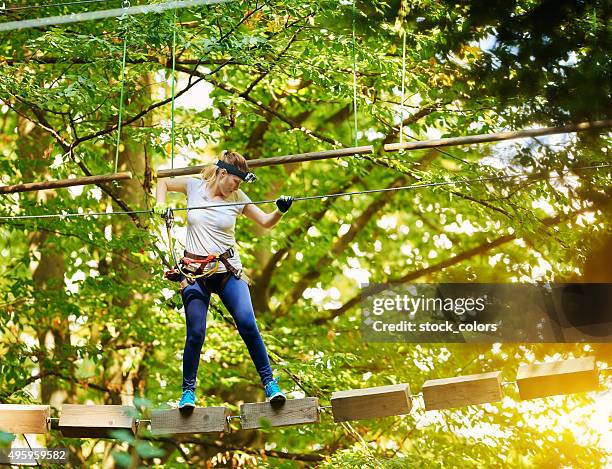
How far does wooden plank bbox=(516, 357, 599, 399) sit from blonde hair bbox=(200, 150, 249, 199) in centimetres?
180

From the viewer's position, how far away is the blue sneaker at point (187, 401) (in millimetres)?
4766

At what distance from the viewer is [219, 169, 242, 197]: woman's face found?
4.89 metres

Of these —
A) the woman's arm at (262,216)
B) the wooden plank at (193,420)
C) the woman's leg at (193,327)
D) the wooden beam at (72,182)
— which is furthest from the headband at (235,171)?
the wooden plank at (193,420)

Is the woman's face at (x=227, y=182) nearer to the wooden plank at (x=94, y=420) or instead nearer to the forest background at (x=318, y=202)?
the wooden plank at (x=94, y=420)

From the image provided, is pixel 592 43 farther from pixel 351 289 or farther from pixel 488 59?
pixel 351 289

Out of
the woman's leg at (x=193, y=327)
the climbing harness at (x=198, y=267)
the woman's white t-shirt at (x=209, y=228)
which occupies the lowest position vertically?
the woman's leg at (x=193, y=327)

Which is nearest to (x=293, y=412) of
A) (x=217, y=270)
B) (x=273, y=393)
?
(x=273, y=393)

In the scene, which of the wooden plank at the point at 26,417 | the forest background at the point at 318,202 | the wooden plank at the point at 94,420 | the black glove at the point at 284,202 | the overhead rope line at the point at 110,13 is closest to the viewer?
the black glove at the point at 284,202

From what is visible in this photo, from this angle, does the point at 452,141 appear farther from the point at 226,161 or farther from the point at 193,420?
the point at 193,420

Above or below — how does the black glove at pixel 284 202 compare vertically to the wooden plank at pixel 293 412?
above

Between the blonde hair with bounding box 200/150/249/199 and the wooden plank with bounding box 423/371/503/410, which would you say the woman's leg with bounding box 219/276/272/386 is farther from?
the wooden plank with bounding box 423/371/503/410

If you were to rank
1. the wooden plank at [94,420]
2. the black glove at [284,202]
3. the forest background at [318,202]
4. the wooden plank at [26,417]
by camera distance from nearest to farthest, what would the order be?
1. the black glove at [284,202]
2. the wooden plank at [94,420]
3. the wooden plank at [26,417]
4. the forest background at [318,202]

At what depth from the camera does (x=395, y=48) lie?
25.7ft

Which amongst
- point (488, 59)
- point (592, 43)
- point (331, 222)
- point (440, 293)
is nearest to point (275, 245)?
point (331, 222)
